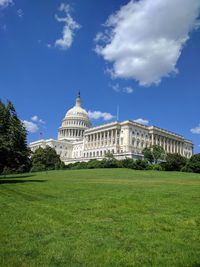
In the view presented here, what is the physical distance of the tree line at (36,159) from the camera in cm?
4059

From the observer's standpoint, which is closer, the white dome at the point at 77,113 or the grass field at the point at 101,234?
the grass field at the point at 101,234

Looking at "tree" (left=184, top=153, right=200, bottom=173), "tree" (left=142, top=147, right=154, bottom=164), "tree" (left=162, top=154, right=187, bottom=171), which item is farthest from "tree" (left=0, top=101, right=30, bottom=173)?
"tree" (left=142, top=147, right=154, bottom=164)

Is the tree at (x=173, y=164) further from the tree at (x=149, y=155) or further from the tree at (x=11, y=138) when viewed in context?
the tree at (x=11, y=138)

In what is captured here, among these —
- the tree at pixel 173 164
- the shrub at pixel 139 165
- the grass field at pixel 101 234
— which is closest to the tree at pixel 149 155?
the shrub at pixel 139 165

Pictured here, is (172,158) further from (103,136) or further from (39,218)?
(39,218)

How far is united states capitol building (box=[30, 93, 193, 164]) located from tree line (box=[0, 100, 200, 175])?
21573 millimetres

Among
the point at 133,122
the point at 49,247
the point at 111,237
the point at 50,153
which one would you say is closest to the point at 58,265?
the point at 49,247

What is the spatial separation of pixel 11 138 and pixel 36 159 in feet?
237

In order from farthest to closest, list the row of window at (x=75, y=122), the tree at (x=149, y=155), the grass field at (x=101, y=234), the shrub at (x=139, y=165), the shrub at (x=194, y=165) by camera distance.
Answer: the row of window at (x=75, y=122)
the tree at (x=149, y=155)
the shrub at (x=139, y=165)
the shrub at (x=194, y=165)
the grass field at (x=101, y=234)

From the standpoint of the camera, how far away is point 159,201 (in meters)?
18.8

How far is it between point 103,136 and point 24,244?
146 meters

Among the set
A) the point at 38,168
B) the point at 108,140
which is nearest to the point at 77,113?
the point at 108,140

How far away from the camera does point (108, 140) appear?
152m

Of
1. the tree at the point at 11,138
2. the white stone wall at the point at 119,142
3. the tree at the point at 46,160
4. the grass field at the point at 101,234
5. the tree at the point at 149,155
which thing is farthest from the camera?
Answer: the white stone wall at the point at 119,142
